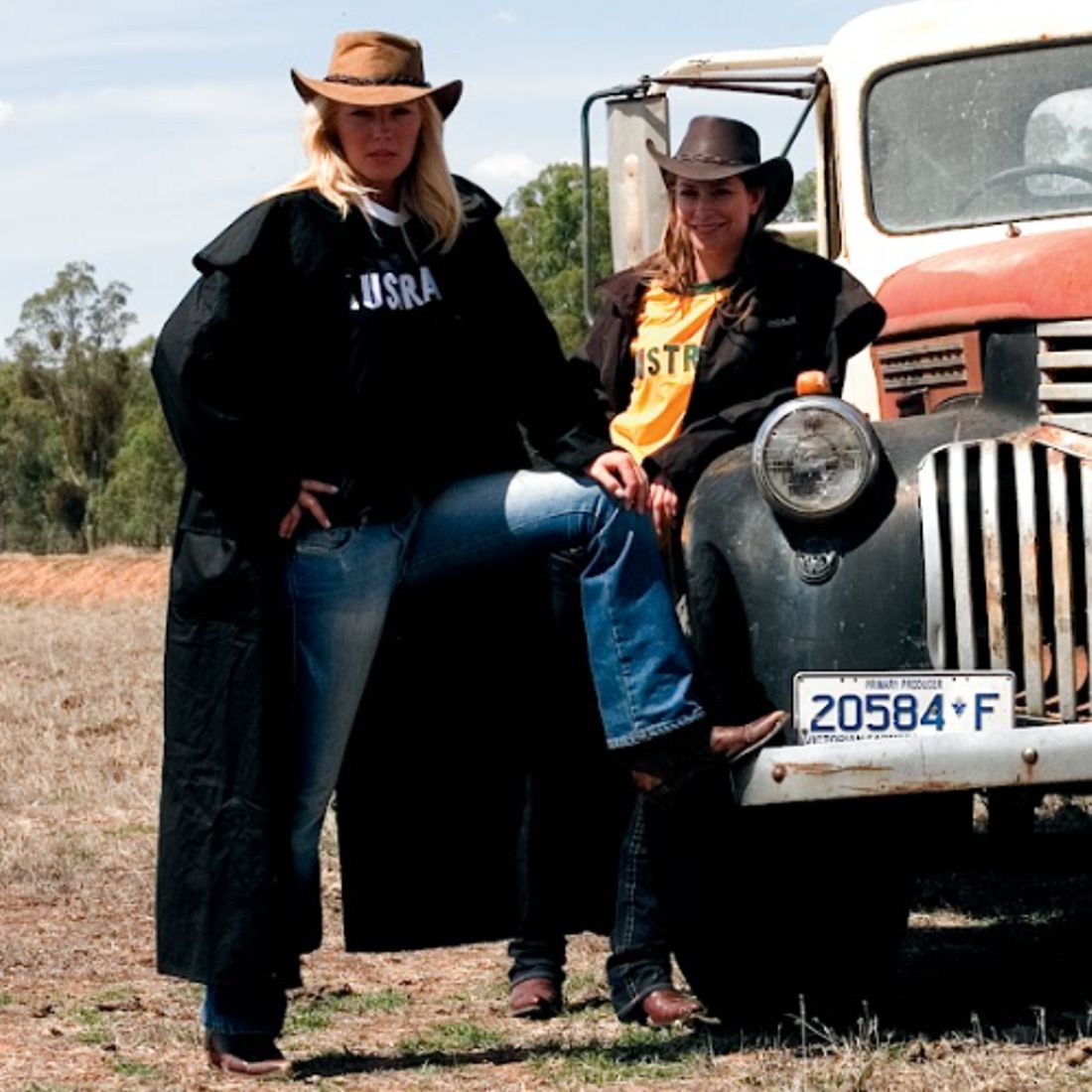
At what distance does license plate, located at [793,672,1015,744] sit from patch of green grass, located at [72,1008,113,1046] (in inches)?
65.7

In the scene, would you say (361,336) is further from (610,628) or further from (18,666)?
(18,666)

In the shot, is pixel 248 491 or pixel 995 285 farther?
pixel 995 285

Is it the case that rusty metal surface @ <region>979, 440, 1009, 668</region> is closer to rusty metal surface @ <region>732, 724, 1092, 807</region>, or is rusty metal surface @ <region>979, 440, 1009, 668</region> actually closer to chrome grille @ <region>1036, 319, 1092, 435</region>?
rusty metal surface @ <region>732, 724, 1092, 807</region>

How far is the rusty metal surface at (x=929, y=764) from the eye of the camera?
174 inches

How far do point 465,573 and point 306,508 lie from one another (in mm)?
365

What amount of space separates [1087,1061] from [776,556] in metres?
1.12

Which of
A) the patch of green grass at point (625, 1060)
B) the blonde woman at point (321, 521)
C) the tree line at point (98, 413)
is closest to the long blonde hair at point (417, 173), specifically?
the blonde woman at point (321, 521)

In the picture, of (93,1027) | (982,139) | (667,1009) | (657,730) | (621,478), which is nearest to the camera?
(657,730)

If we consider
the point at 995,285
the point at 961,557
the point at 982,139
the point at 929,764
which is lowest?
the point at 929,764

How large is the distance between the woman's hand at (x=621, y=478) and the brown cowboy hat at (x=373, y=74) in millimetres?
783

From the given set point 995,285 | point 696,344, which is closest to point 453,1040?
point 696,344

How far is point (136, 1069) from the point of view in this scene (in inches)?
195

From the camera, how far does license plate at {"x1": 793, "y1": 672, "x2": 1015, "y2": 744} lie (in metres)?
4.56

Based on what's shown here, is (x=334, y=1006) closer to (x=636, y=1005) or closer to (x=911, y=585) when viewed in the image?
(x=636, y=1005)
